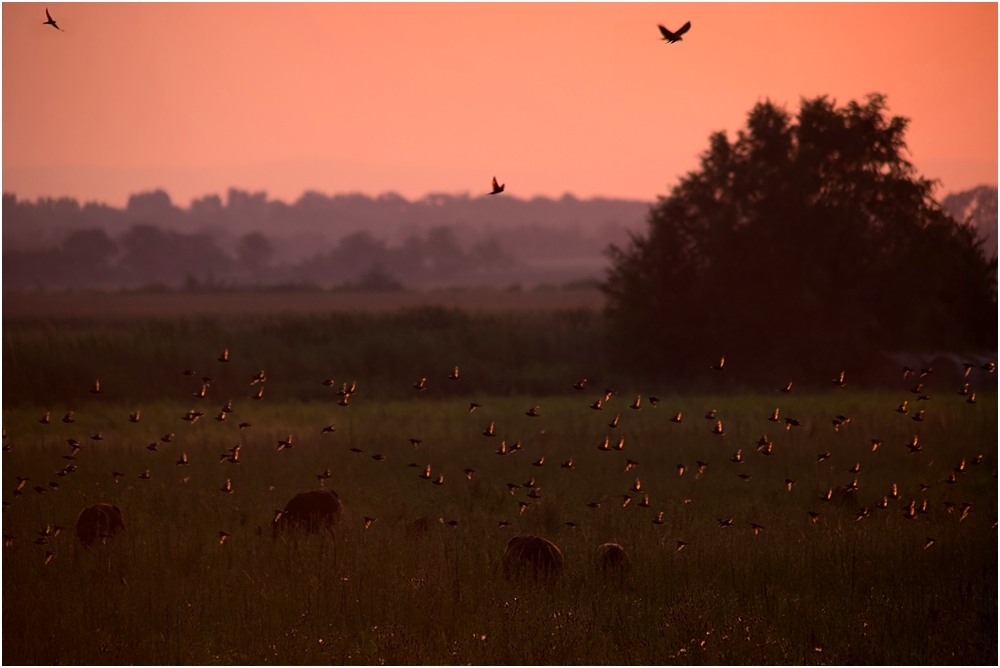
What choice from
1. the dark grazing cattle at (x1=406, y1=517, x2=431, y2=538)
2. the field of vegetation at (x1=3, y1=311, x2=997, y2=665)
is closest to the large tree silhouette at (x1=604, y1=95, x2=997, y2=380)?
the field of vegetation at (x1=3, y1=311, x2=997, y2=665)

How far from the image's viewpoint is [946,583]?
1171 cm

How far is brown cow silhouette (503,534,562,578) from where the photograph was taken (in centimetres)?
1172

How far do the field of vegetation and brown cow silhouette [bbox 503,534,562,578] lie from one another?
0.20m

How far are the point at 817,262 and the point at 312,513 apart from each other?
26.1 meters

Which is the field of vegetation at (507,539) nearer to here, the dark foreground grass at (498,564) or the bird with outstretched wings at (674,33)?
the dark foreground grass at (498,564)

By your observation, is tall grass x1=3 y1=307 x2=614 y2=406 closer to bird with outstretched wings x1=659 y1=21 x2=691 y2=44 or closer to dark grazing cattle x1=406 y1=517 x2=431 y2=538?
dark grazing cattle x1=406 y1=517 x2=431 y2=538

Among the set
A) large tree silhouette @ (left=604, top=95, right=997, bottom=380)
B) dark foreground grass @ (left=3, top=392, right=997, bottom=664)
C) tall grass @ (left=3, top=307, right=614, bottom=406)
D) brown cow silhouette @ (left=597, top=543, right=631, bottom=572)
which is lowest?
dark foreground grass @ (left=3, top=392, right=997, bottom=664)

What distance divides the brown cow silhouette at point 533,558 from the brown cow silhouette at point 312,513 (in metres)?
3.25

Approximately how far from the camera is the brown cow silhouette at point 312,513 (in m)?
13.8

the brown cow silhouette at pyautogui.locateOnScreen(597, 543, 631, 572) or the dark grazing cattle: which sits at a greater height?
the brown cow silhouette at pyautogui.locateOnScreen(597, 543, 631, 572)

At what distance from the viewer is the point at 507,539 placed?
1341 centimetres

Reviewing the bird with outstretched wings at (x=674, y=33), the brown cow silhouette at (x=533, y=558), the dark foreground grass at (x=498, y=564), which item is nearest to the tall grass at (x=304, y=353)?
the dark foreground grass at (x=498, y=564)

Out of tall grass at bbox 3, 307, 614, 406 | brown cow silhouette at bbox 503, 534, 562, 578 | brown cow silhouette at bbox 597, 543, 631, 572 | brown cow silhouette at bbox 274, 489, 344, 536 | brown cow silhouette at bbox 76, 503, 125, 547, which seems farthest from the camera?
tall grass at bbox 3, 307, 614, 406

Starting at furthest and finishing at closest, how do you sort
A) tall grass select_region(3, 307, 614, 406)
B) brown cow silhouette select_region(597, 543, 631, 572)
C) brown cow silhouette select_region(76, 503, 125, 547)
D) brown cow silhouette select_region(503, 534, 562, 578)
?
tall grass select_region(3, 307, 614, 406)
brown cow silhouette select_region(76, 503, 125, 547)
brown cow silhouette select_region(597, 543, 631, 572)
brown cow silhouette select_region(503, 534, 562, 578)
